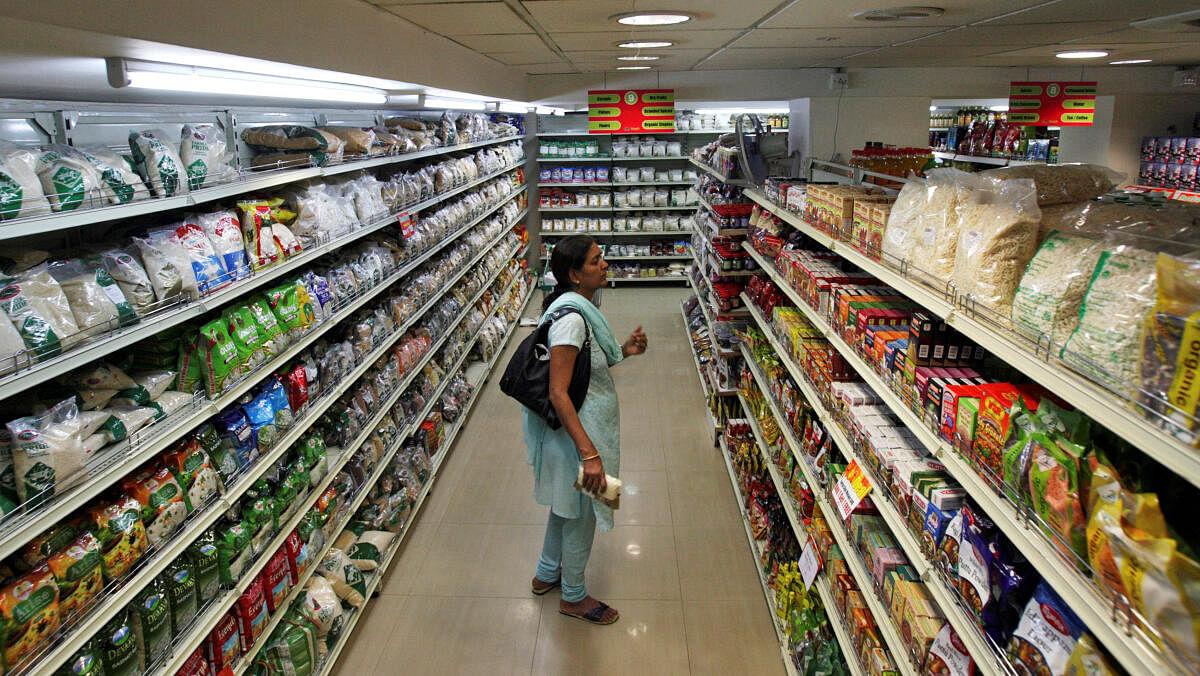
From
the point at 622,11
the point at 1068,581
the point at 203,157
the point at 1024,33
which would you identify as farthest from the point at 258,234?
the point at 1024,33

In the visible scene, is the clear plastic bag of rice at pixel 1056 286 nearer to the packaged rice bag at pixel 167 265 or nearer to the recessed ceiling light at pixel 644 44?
the packaged rice bag at pixel 167 265

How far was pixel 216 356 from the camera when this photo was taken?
7.86 feet

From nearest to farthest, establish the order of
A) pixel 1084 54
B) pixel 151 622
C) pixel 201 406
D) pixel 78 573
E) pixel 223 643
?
pixel 78 573
pixel 151 622
pixel 201 406
pixel 223 643
pixel 1084 54

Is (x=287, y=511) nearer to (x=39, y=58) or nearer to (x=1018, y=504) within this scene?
(x=39, y=58)

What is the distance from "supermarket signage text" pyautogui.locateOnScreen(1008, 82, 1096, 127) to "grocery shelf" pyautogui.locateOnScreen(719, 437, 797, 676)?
14.4 feet

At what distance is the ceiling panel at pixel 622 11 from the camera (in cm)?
275

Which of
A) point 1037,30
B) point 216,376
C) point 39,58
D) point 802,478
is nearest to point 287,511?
point 216,376

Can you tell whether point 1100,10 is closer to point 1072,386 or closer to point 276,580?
point 1072,386

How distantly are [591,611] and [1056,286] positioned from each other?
2.63 meters

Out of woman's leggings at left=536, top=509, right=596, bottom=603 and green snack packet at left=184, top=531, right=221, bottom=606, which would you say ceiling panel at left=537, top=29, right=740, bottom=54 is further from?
green snack packet at left=184, top=531, right=221, bottom=606

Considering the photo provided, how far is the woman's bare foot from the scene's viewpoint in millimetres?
3402

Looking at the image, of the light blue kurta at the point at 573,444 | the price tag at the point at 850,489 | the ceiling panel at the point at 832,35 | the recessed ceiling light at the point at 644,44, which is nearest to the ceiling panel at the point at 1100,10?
the ceiling panel at the point at 832,35

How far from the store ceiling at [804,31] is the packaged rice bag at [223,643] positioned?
233 centimetres

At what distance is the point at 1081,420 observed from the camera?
140 centimetres
